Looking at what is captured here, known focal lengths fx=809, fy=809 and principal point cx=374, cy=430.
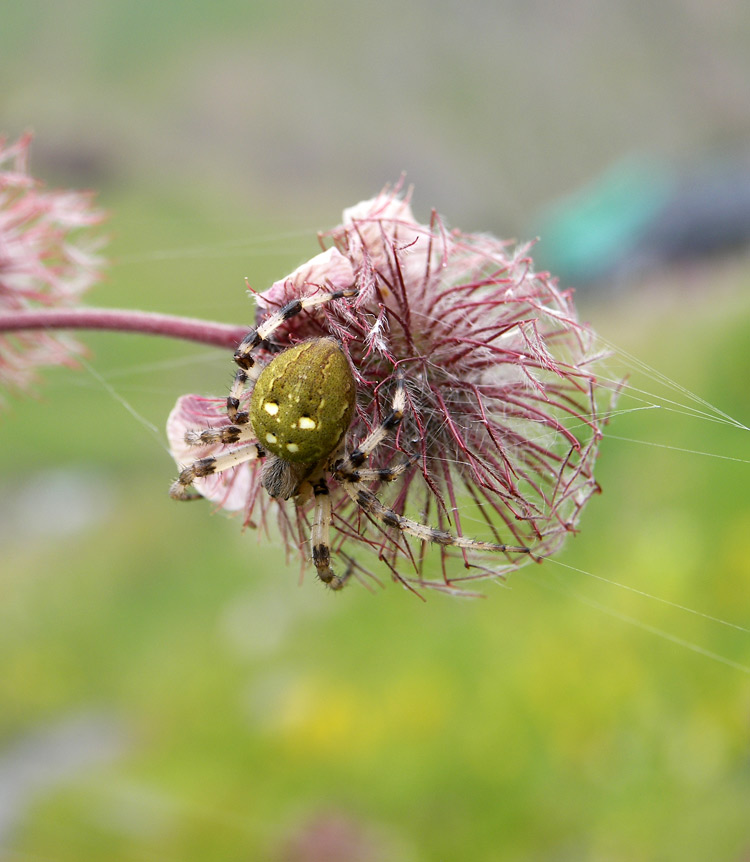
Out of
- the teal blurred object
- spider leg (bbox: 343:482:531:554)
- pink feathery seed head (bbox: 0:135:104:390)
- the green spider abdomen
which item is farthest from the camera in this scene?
the teal blurred object

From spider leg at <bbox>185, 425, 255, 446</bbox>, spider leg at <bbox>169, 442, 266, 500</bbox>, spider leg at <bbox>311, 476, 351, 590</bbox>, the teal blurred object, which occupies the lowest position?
spider leg at <bbox>311, 476, 351, 590</bbox>

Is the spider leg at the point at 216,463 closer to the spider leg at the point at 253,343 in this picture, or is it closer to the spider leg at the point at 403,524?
the spider leg at the point at 253,343

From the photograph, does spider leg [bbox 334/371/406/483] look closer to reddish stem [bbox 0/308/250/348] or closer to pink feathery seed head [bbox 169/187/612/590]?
pink feathery seed head [bbox 169/187/612/590]

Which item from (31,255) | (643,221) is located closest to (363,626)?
(31,255)

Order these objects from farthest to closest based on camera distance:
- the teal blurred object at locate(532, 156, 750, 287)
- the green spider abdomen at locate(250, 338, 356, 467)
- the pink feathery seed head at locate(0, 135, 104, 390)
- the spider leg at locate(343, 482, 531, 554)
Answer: the teal blurred object at locate(532, 156, 750, 287) → the pink feathery seed head at locate(0, 135, 104, 390) → the spider leg at locate(343, 482, 531, 554) → the green spider abdomen at locate(250, 338, 356, 467)

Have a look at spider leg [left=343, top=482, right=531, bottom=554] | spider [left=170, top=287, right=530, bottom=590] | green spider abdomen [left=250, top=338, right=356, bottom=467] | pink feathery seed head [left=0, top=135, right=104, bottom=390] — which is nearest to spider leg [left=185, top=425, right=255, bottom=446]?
spider [left=170, top=287, right=530, bottom=590]

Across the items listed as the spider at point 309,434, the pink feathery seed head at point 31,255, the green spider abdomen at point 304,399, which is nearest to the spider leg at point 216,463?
the spider at point 309,434

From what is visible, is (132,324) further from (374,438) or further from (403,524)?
(403,524)
